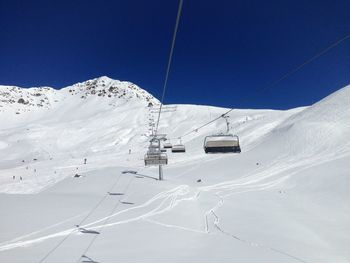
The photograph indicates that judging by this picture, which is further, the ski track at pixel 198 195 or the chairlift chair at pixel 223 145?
the chairlift chair at pixel 223 145

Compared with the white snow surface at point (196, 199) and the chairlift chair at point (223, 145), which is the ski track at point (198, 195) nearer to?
the white snow surface at point (196, 199)

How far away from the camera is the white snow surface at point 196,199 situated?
14.3 m

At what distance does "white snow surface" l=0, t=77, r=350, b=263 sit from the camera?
1427 centimetres

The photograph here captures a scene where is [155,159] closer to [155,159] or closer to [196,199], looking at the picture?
[155,159]

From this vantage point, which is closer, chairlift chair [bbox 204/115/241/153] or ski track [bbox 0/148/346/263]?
ski track [bbox 0/148/346/263]

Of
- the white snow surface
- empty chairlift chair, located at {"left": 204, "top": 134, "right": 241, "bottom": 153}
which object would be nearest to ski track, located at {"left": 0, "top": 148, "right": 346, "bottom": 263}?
the white snow surface

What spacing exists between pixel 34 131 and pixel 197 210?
8786 cm

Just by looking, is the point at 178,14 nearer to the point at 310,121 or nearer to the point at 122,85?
the point at 310,121

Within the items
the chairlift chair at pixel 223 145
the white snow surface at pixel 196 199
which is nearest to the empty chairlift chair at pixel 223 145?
the chairlift chair at pixel 223 145

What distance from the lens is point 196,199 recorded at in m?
29.5

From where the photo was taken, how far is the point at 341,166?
3991cm

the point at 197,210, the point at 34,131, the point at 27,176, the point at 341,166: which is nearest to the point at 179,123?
the point at 34,131

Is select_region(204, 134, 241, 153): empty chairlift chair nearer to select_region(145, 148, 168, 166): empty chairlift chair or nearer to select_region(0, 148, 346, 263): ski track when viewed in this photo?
select_region(0, 148, 346, 263): ski track

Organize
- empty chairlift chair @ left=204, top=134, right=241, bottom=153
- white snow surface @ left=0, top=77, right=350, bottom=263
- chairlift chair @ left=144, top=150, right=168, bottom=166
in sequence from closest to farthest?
white snow surface @ left=0, top=77, right=350, bottom=263, empty chairlift chair @ left=204, top=134, right=241, bottom=153, chairlift chair @ left=144, top=150, right=168, bottom=166
